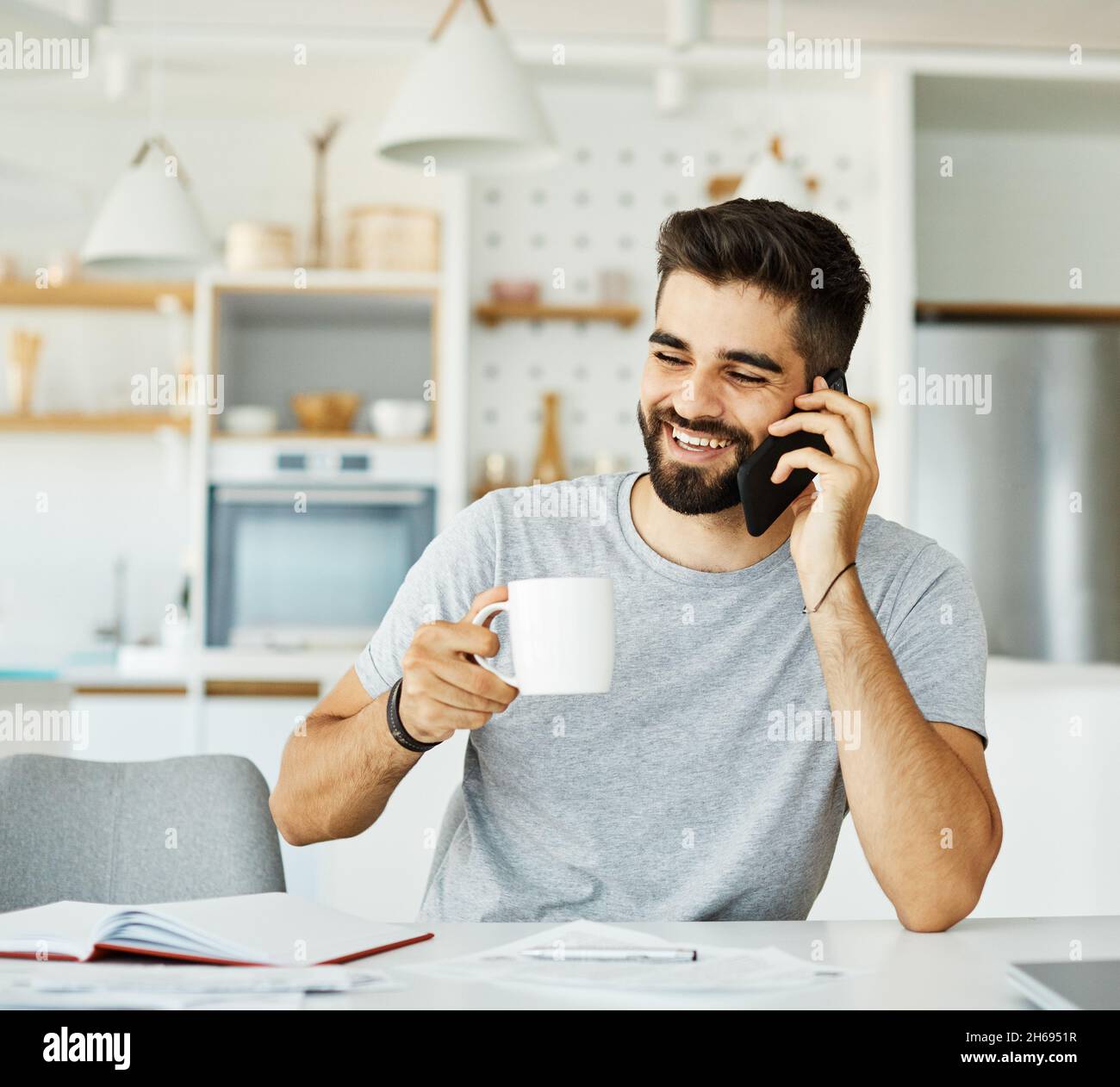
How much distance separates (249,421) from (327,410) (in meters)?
0.25

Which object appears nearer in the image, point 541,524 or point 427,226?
point 541,524

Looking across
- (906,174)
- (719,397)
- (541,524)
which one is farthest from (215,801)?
(906,174)

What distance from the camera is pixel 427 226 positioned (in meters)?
4.35

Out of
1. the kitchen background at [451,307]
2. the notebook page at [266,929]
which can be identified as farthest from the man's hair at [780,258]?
the kitchen background at [451,307]

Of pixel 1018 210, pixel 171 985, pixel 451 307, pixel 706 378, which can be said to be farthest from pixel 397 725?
pixel 1018 210

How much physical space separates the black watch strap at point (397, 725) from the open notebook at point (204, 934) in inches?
7.6

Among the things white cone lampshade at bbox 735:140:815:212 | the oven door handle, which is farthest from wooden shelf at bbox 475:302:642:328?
white cone lampshade at bbox 735:140:815:212

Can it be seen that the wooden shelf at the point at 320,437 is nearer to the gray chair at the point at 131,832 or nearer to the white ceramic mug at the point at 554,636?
the gray chair at the point at 131,832

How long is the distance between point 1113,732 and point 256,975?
1676 mm

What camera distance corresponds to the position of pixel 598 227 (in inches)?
179

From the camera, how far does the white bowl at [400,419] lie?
4.27 metres

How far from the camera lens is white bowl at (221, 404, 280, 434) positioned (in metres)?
4.30

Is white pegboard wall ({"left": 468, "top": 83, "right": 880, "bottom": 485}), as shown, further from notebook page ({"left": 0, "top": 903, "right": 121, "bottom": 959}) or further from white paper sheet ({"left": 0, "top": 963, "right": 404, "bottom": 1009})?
white paper sheet ({"left": 0, "top": 963, "right": 404, "bottom": 1009})
